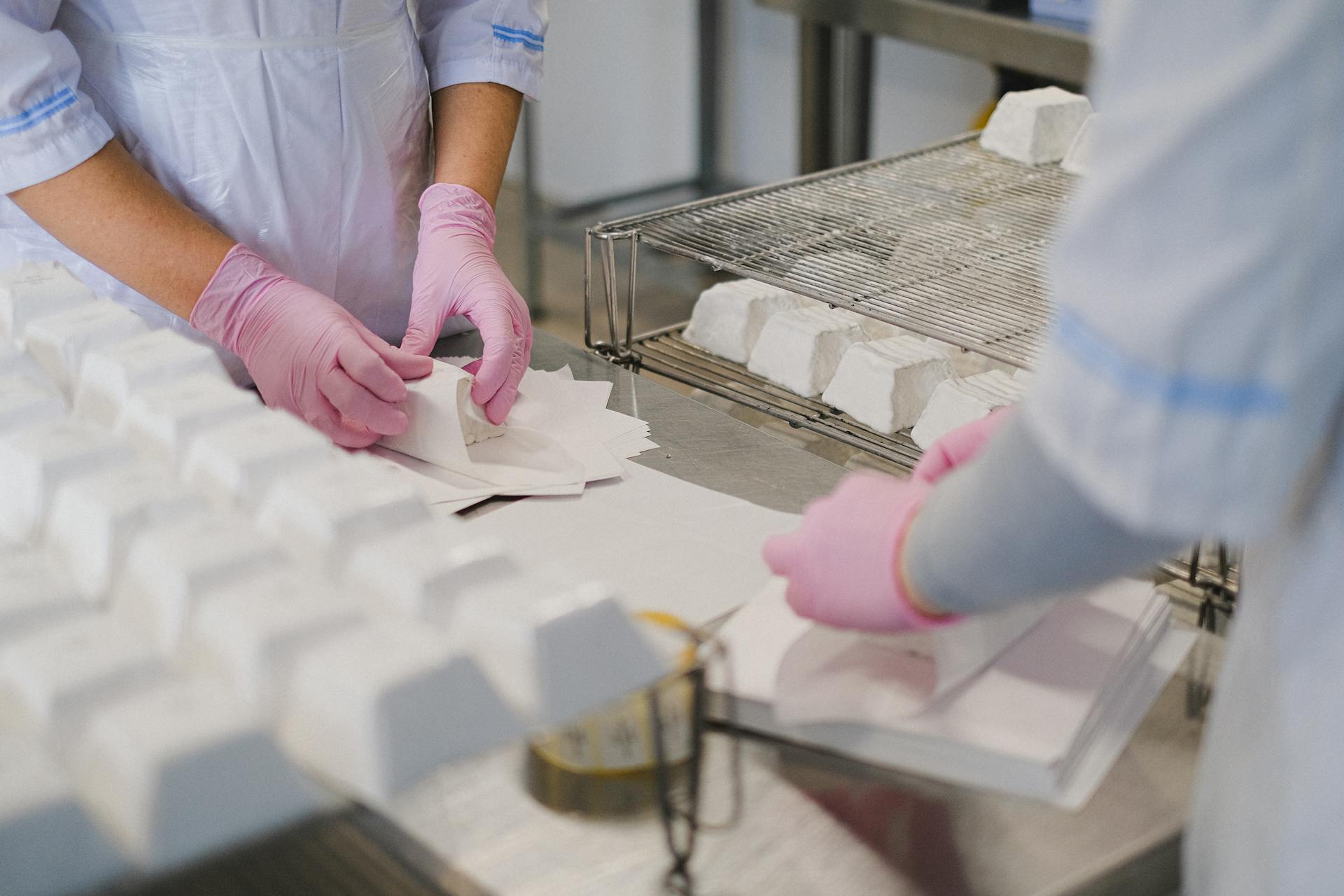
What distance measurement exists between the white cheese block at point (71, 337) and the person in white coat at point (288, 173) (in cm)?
26

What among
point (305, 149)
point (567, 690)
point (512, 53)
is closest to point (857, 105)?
point (512, 53)

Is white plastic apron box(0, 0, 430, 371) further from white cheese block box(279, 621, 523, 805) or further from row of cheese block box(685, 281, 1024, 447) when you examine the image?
white cheese block box(279, 621, 523, 805)

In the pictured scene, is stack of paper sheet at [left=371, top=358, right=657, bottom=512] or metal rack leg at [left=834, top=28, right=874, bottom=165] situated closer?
stack of paper sheet at [left=371, top=358, right=657, bottom=512]

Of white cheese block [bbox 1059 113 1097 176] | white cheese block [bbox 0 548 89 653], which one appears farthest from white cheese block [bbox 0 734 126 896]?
white cheese block [bbox 1059 113 1097 176]

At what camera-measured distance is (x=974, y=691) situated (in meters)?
0.92

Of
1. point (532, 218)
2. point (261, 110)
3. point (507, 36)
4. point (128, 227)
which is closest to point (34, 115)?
point (128, 227)

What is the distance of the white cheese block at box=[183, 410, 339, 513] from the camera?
881 millimetres

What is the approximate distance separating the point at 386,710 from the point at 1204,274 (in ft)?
1.51

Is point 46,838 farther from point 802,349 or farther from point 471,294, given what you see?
point 802,349

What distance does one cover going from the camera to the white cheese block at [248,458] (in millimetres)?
881

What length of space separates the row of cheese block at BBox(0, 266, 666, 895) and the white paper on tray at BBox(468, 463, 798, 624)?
12.0 inches

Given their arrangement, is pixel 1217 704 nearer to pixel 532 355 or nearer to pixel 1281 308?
pixel 1281 308

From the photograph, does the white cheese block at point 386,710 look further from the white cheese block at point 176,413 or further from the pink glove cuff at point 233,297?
the pink glove cuff at point 233,297

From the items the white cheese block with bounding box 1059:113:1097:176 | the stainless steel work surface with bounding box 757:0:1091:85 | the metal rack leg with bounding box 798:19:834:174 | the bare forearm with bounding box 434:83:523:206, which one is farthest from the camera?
the metal rack leg with bounding box 798:19:834:174
